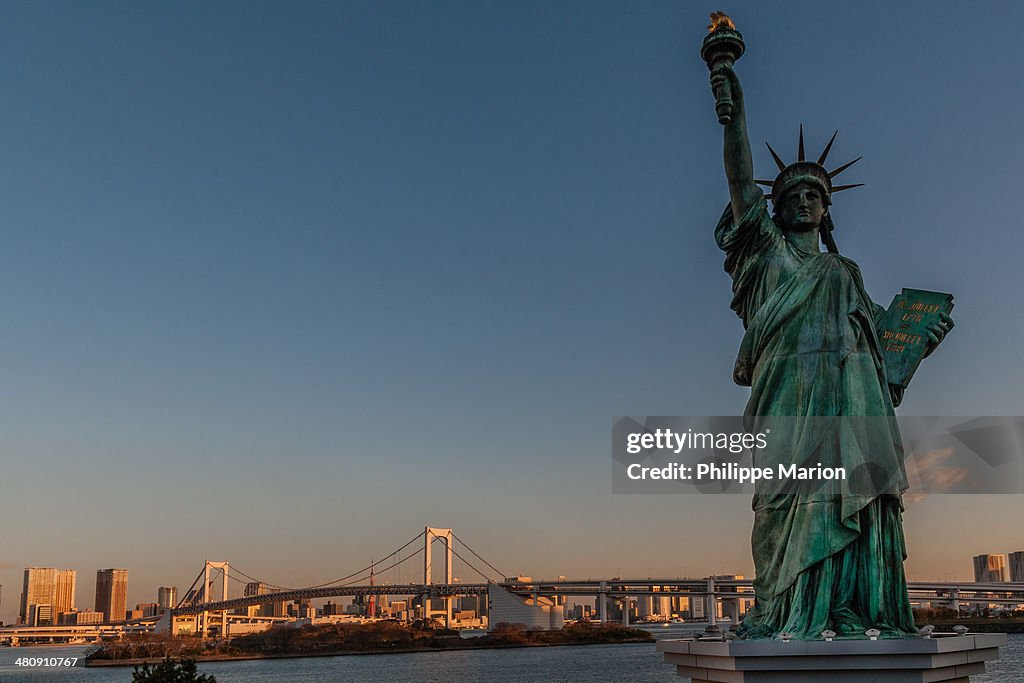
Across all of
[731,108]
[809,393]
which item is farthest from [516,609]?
[731,108]

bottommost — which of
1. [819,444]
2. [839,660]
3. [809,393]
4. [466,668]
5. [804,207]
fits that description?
[466,668]

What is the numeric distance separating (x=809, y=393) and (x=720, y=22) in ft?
10.6

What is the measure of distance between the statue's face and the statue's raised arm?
0.33m

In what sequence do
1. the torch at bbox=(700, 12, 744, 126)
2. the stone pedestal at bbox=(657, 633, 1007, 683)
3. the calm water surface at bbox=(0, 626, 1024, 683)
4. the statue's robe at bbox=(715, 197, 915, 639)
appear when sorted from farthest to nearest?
1. the calm water surface at bbox=(0, 626, 1024, 683)
2. the torch at bbox=(700, 12, 744, 126)
3. the statue's robe at bbox=(715, 197, 915, 639)
4. the stone pedestal at bbox=(657, 633, 1007, 683)

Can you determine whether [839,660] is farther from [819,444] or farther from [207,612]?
[207,612]

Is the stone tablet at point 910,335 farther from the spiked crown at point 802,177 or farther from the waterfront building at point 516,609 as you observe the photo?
the waterfront building at point 516,609

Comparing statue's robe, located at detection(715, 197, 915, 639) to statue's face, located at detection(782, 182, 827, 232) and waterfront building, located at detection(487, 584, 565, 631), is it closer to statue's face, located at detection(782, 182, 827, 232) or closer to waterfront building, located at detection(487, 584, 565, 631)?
statue's face, located at detection(782, 182, 827, 232)

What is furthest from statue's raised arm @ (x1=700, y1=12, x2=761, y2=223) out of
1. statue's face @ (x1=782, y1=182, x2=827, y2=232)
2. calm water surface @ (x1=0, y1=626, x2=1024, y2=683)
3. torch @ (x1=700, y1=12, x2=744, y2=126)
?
calm water surface @ (x1=0, y1=626, x2=1024, y2=683)

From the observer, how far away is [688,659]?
7.59m

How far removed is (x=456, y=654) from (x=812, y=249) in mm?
57845

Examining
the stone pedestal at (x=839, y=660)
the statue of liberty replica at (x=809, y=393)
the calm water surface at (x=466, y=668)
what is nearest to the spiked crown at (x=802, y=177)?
the statue of liberty replica at (x=809, y=393)

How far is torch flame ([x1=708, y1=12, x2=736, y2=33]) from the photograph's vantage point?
28.1ft

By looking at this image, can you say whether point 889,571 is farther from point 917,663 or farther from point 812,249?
point 812,249

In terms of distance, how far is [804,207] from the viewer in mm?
8781
